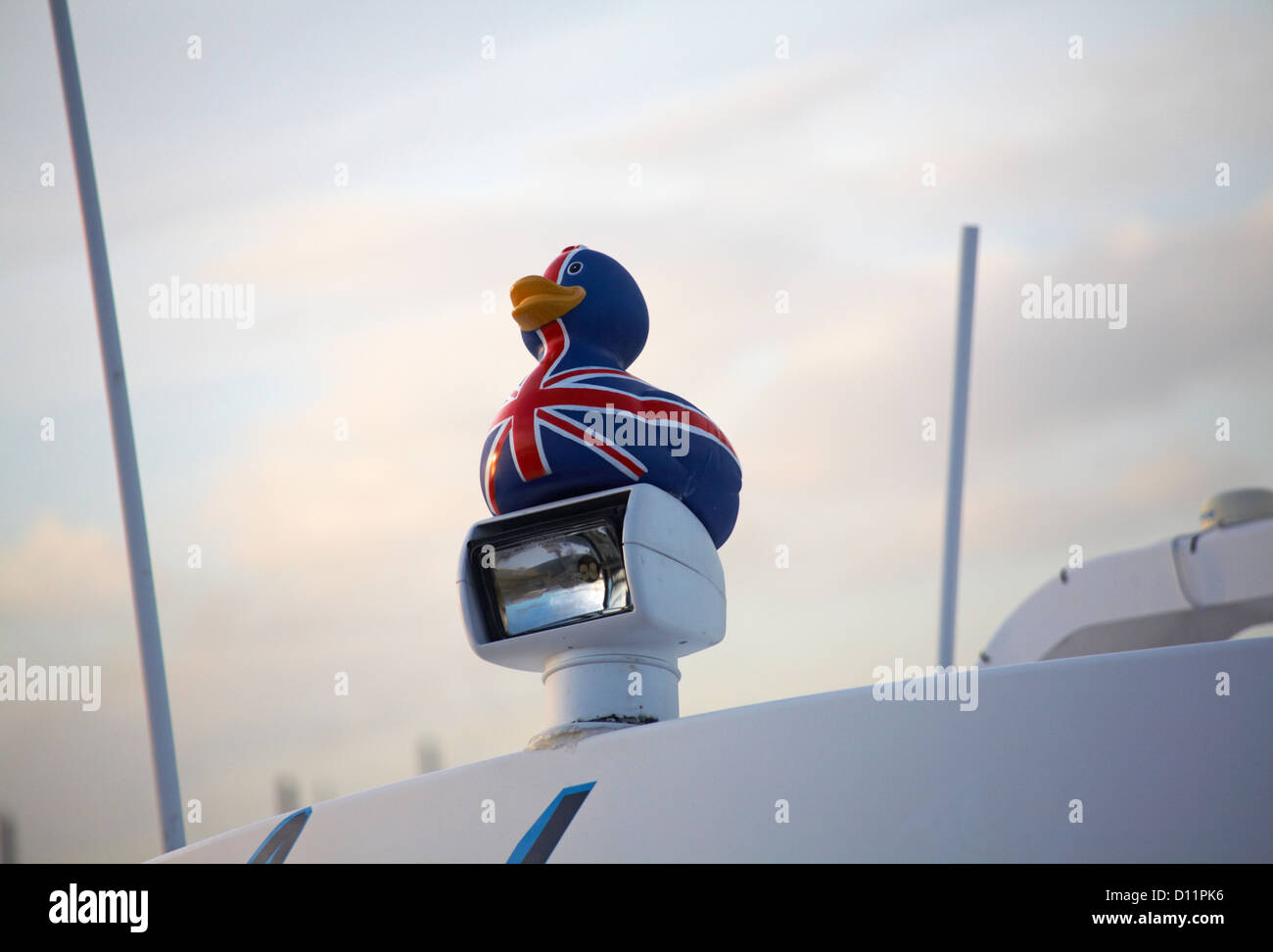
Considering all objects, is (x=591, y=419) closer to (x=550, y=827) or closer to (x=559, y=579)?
(x=559, y=579)

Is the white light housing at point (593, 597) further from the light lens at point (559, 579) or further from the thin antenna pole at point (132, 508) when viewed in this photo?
the thin antenna pole at point (132, 508)

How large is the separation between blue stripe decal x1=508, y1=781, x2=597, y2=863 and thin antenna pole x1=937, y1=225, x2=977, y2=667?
6.56 metres

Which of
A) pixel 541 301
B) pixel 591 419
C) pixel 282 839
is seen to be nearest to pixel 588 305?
pixel 541 301

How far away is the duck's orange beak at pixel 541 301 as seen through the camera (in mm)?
5020

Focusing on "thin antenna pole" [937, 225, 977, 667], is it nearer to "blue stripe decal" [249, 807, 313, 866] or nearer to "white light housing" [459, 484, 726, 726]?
"white light housing" [459, 484, 726, 726]

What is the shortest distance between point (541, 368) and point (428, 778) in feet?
5.07

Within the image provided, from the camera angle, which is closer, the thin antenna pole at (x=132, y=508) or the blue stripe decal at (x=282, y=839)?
the blue stripe decal at (x=282, y=839)

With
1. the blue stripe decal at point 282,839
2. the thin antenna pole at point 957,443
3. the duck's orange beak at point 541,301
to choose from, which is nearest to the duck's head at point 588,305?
the duck's orange beak at point 541,301

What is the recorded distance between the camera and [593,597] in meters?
4.52

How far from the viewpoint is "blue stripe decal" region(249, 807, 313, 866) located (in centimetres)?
474

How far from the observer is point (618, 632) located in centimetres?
447

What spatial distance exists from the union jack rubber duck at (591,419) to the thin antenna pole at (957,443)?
5.45 metres
